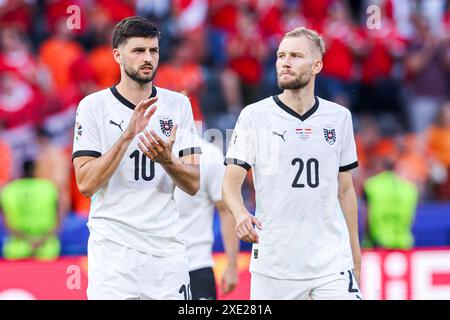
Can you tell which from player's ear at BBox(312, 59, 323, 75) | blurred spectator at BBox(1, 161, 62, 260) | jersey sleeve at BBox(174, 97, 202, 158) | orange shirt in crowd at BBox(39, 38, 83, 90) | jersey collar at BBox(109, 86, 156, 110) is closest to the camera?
jersey collar at BBox(109, 86, 156, 110)

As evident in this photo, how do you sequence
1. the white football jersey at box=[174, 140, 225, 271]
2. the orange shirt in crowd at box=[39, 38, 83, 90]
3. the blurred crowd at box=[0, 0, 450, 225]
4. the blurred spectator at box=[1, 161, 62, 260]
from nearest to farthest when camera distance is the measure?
the white football jersey at box=[174, 140, 225, 271], the blurred spectator at box=[1, 161, 62, 260], the blurred crowd at box=[0, 0, 450, 225], the orange shirt in crowd at box=[39, 38, 83, 90]

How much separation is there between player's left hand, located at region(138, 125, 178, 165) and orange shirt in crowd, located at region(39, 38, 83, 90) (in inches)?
293

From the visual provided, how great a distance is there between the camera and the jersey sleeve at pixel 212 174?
855 cm

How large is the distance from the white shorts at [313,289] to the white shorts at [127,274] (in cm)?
63

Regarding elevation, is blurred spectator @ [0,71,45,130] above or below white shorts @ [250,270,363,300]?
above

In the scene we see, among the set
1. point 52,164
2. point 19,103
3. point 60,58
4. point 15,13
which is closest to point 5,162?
point 52,164

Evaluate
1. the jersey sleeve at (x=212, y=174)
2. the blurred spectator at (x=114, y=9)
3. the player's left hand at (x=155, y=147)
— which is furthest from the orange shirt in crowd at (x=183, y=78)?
the player's left hand at (x=155, y=147)

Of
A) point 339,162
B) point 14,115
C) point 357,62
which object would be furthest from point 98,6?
point 339,162

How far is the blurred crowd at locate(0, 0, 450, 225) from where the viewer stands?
44.0 feet

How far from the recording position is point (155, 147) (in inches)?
251

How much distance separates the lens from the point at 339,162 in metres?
7.18

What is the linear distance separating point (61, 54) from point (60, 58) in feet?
0.18

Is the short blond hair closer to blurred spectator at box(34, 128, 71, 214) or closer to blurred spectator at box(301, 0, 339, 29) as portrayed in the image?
blurred spectator at box(34, 128, 71, 214)

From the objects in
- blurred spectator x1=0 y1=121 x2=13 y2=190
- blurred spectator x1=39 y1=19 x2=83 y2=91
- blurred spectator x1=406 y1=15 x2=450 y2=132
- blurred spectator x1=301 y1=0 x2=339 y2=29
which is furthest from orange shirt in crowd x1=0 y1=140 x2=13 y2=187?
blurred spectator x1=406 y1=15 x2=450 y2=132
